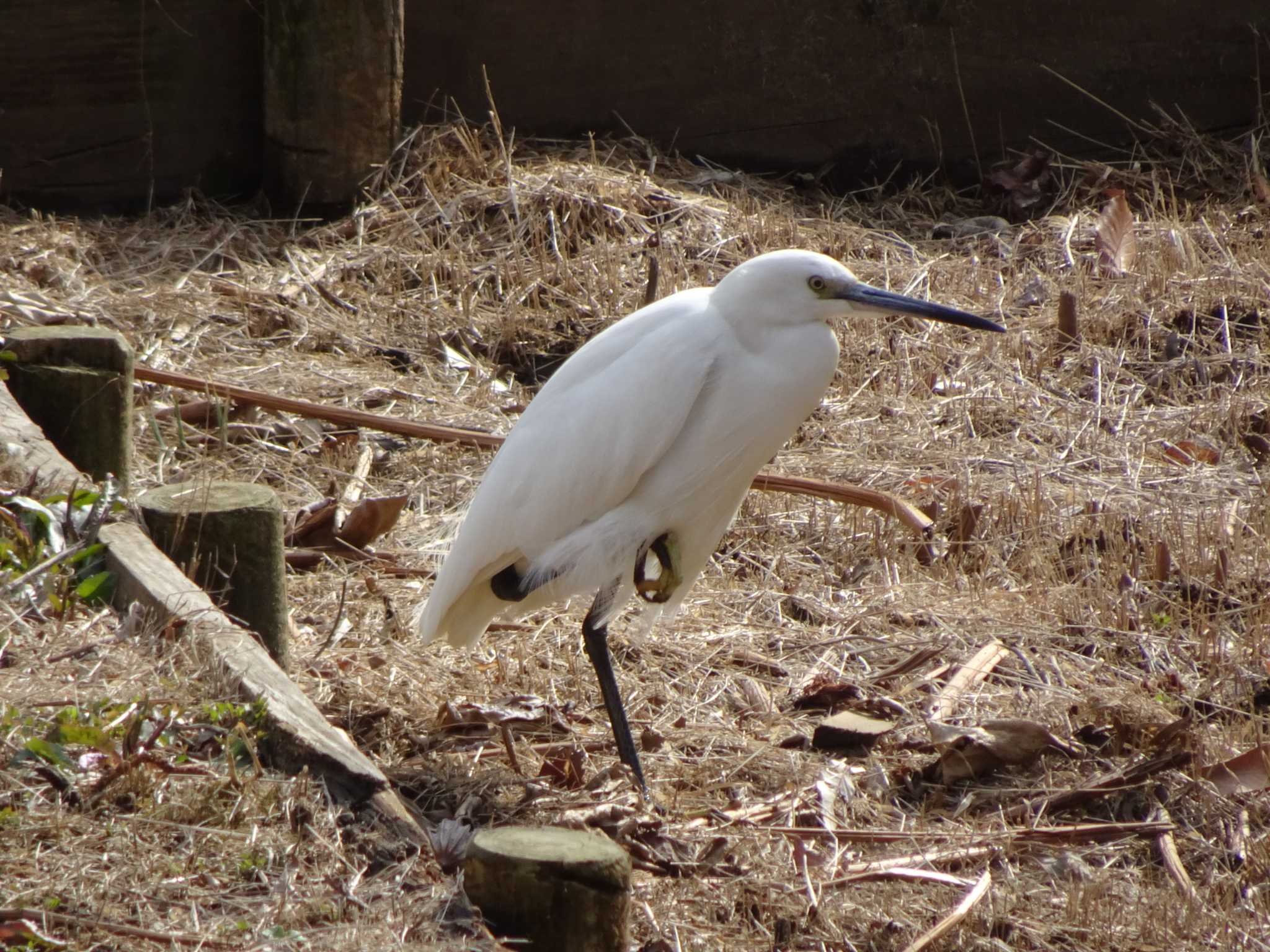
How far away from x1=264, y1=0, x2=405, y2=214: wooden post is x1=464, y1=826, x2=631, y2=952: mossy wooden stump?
168 inches

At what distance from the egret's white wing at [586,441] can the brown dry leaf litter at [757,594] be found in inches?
14.3

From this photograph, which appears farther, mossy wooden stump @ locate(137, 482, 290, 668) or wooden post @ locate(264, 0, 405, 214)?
wooden post @ locate(264, 0, 405, 214)

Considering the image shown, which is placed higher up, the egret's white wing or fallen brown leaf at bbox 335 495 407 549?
the egret's white wing

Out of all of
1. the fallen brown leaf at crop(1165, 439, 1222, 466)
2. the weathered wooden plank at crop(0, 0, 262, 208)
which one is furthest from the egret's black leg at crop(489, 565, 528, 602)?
the weathered wooden plank at crop(0, 0, 262, 208)

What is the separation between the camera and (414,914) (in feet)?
6.98

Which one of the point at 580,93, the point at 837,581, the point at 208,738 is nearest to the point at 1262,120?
the point at 580,93

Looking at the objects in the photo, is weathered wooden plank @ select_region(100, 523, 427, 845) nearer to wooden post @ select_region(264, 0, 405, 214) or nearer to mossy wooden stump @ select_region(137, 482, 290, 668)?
mossy wooden stump @ select_region(137, 482, 290, 668)

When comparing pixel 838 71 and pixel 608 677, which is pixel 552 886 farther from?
pixel 838 71

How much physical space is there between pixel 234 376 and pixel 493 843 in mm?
3373

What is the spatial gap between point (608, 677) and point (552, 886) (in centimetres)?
137

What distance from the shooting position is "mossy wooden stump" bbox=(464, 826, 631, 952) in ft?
6.76

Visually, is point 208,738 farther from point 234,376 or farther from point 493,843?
point 234,376

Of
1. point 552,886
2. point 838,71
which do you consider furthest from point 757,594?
point 838,71

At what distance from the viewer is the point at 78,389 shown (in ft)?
11.9
